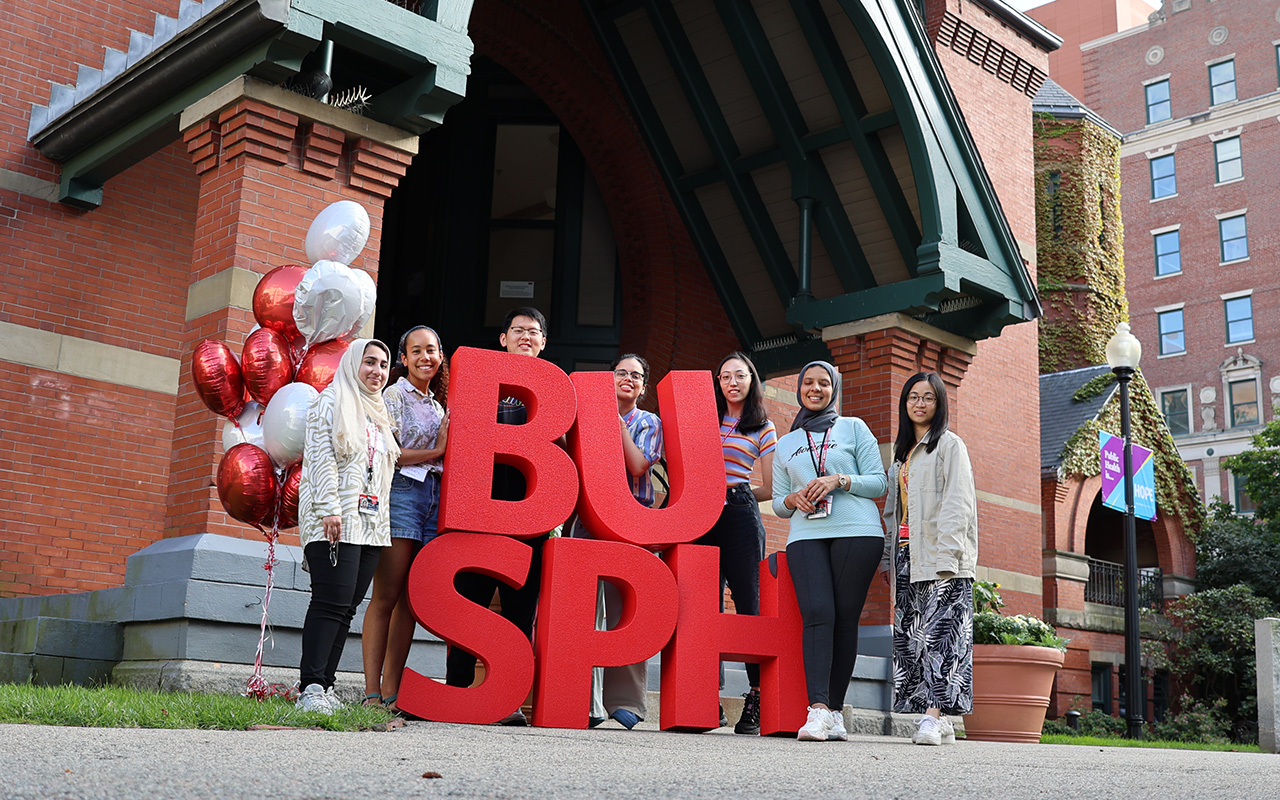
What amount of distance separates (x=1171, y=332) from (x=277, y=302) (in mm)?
44435

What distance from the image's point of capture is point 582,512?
20.1 ft

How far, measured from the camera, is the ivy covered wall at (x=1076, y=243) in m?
28.1

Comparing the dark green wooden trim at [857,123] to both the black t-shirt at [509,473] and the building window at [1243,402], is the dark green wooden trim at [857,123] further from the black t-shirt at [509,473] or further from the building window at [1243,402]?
the building window at [1243,402]

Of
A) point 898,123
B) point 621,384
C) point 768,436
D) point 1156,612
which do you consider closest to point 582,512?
point 621,384

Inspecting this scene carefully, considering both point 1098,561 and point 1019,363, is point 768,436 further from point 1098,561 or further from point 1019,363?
point 1098,561

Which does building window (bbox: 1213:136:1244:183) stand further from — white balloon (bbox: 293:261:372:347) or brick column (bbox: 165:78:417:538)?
white balloon (bbox: 293:261:372:347)

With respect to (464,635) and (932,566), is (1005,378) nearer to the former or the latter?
(932,566)

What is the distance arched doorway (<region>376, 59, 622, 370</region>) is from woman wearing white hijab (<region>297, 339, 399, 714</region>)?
741cm

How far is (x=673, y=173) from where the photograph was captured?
11.9 metres

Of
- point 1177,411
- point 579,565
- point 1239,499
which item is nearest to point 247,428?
point 579,565

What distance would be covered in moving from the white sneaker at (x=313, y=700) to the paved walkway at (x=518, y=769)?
0.48 meters

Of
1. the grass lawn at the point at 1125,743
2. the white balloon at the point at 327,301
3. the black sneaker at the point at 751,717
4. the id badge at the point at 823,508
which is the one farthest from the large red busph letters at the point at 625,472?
the grass lawn at the point at 1125,743

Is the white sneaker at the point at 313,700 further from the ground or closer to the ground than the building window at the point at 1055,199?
closer to the ground

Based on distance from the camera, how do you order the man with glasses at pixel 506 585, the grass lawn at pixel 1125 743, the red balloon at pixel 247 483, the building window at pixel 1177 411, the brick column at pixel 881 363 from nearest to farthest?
the red balloon at pixel 247 483 → the man with glasses at pixel 506 585 → the grass lawn at pixel 1125 743 → the brick column at pixel 881 363 → the building window at pixel 1177 411
